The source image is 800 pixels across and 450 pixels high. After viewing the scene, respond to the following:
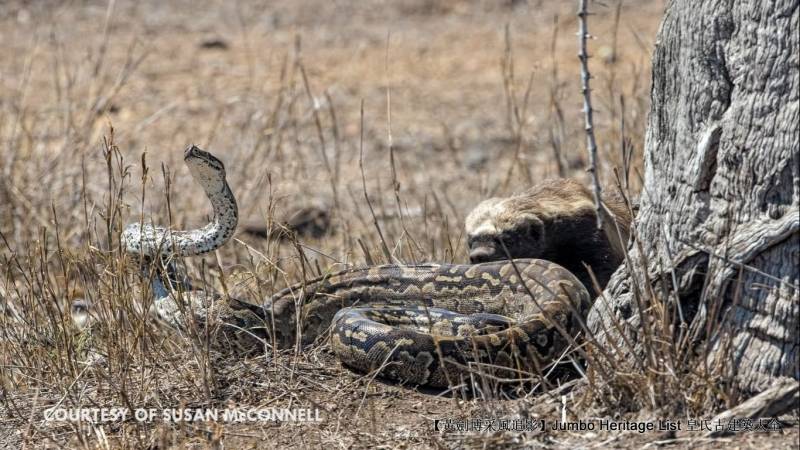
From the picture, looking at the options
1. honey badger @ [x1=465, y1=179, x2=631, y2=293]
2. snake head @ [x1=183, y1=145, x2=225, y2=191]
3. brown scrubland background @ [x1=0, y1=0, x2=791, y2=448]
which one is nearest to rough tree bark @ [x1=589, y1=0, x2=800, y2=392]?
brown scrubland background @ [x1=0, y1=0, x2=791, y2=448]

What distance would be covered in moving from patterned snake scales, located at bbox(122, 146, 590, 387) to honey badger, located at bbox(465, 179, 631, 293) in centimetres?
39

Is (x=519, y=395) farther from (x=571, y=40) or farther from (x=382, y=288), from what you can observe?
(x=571, y=40)

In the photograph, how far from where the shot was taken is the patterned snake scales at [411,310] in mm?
5625

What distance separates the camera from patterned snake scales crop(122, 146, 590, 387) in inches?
221

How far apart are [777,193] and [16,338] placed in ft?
13.4

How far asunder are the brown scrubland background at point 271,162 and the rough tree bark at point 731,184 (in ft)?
1.53

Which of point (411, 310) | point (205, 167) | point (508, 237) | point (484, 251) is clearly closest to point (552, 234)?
point (508, 237)

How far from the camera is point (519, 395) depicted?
5414 millimetres

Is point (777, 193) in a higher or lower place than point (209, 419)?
higher

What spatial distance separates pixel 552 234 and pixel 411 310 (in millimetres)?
1183

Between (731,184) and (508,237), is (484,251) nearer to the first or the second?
(508,237)

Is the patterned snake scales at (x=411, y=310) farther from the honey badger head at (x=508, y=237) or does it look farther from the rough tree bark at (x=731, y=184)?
the rough tree bark at (x=731, y=184)

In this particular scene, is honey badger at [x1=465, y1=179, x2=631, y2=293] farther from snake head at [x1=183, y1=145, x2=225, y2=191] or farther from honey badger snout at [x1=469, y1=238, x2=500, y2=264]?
snake head at [x1=183, y1=145, x2=225, y2=191]

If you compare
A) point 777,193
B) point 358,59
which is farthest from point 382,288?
point 358,59
